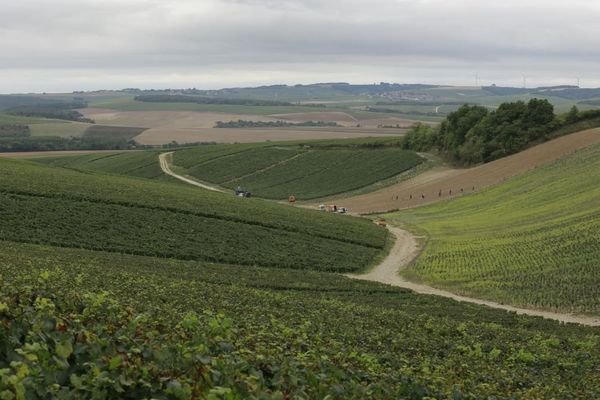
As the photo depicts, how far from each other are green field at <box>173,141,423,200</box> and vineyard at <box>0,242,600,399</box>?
76.5 m

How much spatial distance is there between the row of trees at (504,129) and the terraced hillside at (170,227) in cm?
5423

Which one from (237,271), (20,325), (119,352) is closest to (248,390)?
(119,352)

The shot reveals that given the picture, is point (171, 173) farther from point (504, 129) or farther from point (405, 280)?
point (405, 280)

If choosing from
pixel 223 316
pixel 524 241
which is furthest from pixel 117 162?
pixel 223 316

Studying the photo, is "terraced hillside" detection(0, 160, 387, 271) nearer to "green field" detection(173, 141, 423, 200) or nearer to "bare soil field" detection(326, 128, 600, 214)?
"bare soil field" detection(326, 128, 600, 214)

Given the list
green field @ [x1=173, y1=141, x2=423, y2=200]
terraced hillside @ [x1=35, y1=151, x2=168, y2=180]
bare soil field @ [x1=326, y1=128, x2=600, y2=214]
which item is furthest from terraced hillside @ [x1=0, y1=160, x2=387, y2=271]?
terraced hillside @ [x1=35, y1=151, x2=168, y2=180]

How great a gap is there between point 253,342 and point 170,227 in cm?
4114

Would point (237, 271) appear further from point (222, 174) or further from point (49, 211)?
point (222, 174)

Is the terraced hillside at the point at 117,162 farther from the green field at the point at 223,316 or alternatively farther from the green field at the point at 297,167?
the green field at the point at 223,316

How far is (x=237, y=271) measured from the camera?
1708 inches

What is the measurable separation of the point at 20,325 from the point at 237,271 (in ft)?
110

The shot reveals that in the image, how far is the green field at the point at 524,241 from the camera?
41700 millimetres

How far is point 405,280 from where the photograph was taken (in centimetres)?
4897

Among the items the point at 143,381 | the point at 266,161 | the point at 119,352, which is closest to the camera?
the point at 143,381
